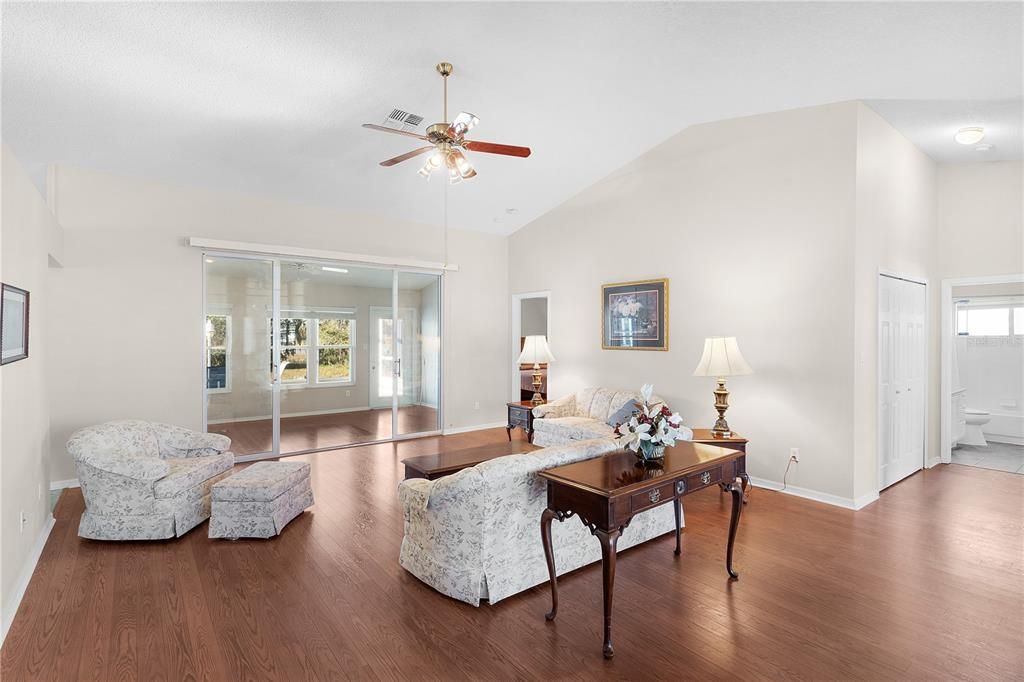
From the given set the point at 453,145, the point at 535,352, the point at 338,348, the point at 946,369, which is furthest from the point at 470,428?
the point at 946,369

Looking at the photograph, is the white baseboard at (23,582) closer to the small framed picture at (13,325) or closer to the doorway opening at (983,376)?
the small framed picture at (13,325)

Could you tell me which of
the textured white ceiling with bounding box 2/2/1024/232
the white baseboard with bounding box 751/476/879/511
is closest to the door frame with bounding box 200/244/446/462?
the textured white ceiling with bounding box 2/2/1024/232

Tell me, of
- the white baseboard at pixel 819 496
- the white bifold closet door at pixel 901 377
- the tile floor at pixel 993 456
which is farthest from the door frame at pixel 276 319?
the tile floor at pixel 993 456

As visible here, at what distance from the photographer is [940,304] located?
5.61 meters

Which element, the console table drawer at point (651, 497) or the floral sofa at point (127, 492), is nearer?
the console table drawer at point (651, 497)

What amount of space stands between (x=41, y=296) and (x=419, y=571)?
10.7ft

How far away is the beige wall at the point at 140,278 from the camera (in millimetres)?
4812


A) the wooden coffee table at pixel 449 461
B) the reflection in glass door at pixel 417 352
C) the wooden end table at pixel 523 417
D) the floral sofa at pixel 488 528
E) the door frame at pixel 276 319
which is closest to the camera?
the floral sofa at pixel 488 528

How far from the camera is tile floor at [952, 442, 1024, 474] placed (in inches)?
217

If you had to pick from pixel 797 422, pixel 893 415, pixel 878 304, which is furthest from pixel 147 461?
pixel 893 415

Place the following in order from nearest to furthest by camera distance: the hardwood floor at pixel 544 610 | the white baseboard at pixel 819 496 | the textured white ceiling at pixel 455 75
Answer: the hardwood floor at pixel 544 610
the textured white ceiling at pixel 455 75
the white baseboard at pixel 819 496

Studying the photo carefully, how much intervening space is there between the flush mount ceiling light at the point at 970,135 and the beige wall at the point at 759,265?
1.22 metres

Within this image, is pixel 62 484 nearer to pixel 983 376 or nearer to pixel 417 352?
pixel 417 352

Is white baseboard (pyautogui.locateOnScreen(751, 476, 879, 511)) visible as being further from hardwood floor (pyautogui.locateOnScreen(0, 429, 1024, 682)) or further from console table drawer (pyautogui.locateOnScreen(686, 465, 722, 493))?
console table drawer (pyautogui.locateOnScreen(686, 465, 722, 493))
